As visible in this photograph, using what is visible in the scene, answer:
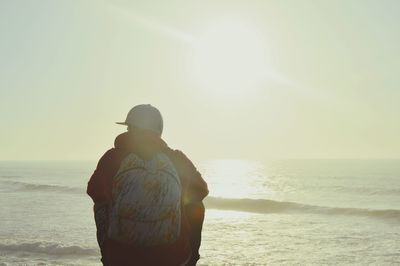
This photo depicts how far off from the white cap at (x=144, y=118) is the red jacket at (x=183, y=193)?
62 mm

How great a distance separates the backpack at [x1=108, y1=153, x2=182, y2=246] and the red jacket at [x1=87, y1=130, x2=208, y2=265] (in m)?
0.06

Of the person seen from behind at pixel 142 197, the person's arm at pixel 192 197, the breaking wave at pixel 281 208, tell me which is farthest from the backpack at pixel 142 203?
the breaking wave at pixel 281 208

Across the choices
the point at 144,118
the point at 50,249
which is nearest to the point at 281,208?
the point at 50,249

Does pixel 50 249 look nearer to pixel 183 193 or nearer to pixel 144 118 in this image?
pixel 183 193

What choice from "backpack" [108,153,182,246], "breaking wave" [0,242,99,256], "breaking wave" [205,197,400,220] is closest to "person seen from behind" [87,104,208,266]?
"backpack" [108,153,182,246]

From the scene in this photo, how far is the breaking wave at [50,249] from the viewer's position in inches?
564

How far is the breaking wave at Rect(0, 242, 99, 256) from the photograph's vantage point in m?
14.3

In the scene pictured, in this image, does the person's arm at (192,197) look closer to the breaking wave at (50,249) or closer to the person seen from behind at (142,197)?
the person seen from behind at (142,197)

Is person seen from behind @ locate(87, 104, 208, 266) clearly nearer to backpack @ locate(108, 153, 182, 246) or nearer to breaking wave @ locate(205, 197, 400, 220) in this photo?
backpack @ locate(108, 153, 182, 246)

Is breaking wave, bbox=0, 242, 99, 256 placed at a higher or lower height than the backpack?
lower

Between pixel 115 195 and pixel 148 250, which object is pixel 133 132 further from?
pixel 148 250

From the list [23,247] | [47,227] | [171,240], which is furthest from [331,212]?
[171,240]

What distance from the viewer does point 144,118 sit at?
3377 mm

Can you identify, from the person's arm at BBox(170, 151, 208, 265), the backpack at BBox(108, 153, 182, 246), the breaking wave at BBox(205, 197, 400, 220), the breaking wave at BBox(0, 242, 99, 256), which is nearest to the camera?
the backpack at BBox(108, 153, 182, 246)
